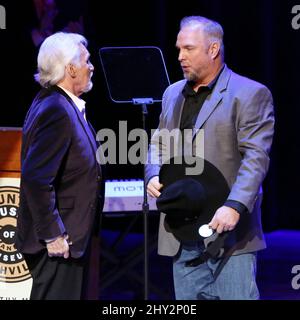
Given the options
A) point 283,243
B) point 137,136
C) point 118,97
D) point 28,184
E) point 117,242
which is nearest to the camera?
point 28,184

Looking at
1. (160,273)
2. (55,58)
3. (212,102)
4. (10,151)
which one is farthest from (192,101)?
(160,273)

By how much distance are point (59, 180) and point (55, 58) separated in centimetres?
53

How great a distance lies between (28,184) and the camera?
10.2 feet


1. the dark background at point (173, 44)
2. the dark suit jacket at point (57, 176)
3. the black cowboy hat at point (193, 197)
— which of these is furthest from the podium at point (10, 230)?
the dark background at point (173, 44)

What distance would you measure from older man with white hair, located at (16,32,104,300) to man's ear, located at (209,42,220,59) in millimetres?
558

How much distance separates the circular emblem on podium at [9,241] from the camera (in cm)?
383

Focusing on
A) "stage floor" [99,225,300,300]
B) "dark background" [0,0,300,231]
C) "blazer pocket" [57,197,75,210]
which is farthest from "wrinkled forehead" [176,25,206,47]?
"dark background" [0,0,300,231]

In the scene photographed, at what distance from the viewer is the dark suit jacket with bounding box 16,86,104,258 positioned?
3104 mm

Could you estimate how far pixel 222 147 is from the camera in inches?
126

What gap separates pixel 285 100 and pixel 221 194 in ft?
12.3

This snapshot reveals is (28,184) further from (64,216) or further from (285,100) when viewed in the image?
(285,100)

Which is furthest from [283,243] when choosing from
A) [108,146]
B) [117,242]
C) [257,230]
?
[257,230]

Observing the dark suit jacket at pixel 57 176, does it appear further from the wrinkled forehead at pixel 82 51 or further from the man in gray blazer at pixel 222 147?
the man in gray blazer at pixel 222 147

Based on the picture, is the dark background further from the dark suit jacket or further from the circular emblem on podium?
the dark suit jacket
